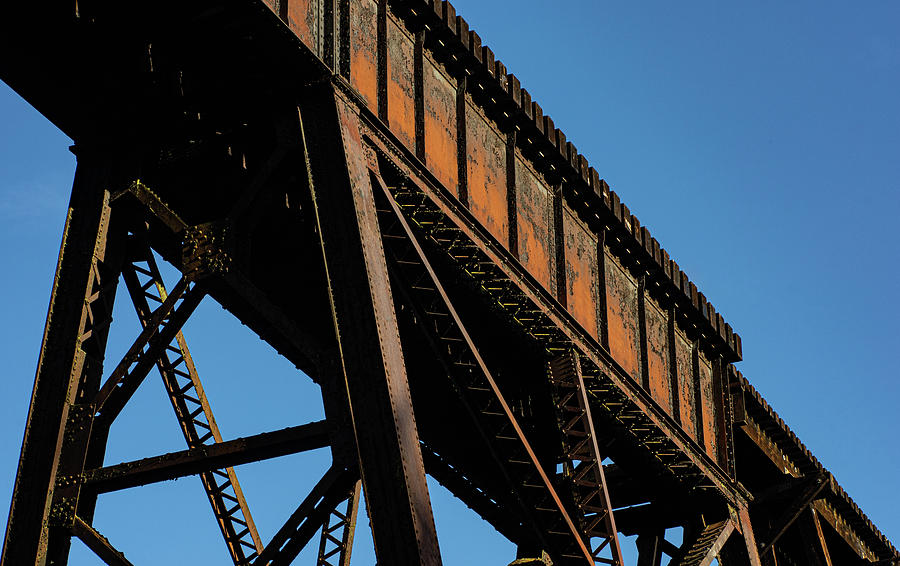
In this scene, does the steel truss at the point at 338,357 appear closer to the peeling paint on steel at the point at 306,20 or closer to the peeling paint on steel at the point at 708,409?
the peeling paint on steel at the point at 306,20

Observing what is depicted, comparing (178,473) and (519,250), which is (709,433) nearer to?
(519,250)

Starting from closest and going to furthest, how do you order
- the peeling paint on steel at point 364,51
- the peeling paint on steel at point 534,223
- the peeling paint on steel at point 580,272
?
the peeling paint on steel at point 364,51 < the peeling paint on steel at point 534,223 < the peeling paint on steel at point 580,272

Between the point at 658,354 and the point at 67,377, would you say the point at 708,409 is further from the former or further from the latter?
the point at 67,377

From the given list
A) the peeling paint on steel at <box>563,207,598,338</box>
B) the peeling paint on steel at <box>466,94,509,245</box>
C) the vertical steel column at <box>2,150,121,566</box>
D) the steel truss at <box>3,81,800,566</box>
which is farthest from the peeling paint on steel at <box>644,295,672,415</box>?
the vertical steel column at <box>2,150,121,566</box>

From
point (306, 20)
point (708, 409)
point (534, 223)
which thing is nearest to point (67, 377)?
point (306, 20)

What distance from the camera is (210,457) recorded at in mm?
11969

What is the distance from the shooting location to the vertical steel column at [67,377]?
11727 millimetres

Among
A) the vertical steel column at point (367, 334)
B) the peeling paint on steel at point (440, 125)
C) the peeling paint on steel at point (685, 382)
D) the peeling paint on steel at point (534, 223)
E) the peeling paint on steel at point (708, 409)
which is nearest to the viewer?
the vertical steel column at point (367, 334)

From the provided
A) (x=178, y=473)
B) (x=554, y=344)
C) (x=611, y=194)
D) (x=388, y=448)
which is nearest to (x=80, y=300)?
(x=178, y=473)

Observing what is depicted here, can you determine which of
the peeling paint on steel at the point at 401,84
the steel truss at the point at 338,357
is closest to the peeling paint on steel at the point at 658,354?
the steel truss at the point at 338,357

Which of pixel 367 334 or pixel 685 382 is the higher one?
pixel 685 382

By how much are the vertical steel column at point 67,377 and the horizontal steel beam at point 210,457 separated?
0.83 feet

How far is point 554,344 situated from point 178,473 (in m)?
5.08

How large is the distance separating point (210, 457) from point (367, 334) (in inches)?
77.4
